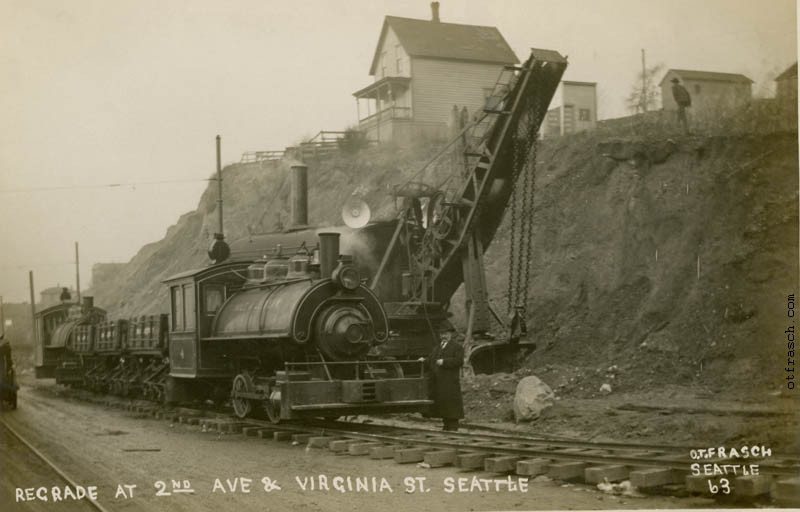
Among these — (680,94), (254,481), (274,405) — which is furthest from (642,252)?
(254,481)

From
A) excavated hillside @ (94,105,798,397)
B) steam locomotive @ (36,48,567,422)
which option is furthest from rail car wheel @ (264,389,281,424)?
excavated hillside @ (94,105,798,397)

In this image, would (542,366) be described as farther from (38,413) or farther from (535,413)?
(38,413)

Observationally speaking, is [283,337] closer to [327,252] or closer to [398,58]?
[327,252]

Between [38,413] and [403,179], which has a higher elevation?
[403,179]

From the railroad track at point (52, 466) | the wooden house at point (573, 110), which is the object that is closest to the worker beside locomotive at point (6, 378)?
the railroad track at point (52, 466)

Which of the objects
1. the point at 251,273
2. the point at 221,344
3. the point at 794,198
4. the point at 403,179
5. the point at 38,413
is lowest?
the point at 38,413


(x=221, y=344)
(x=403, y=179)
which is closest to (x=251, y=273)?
(x=221, y=344)

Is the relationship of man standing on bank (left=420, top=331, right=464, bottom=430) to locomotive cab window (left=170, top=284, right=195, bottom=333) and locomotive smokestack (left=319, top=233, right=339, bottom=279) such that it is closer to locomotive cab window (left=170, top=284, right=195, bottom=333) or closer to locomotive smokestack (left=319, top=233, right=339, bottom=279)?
locomotive smokestack (left=319, top=233, right=339, bottom=279)
